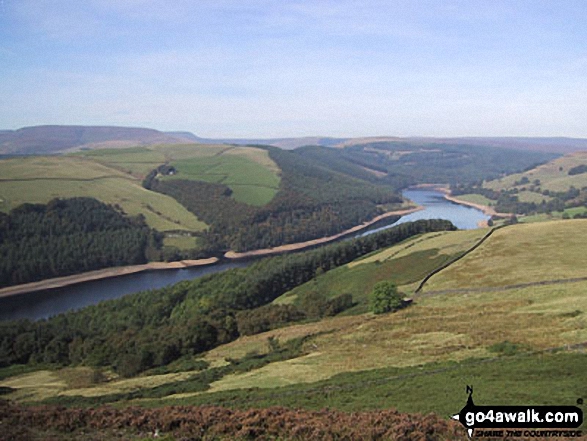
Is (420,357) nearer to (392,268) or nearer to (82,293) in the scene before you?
(392,268)

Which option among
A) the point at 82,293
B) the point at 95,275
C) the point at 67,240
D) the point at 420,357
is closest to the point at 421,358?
the point at 420,357

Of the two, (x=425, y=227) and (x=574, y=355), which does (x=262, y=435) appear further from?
(x=425, y=227)

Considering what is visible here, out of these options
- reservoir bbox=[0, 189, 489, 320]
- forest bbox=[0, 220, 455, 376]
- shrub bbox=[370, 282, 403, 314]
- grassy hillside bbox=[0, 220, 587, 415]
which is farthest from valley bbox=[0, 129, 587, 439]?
reservoir bbox=[0, 189, 489, 320]

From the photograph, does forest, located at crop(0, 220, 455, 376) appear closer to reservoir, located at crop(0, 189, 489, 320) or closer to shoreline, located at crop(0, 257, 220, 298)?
reservoir, located at crop(0, 189, 489, 320)

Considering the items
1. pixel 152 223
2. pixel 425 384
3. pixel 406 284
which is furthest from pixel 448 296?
pixel 152 223

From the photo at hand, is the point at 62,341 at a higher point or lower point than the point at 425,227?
lower

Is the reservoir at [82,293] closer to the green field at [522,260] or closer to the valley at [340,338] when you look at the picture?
the valley at [340,338]

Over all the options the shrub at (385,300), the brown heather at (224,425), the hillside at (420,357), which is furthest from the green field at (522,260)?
the brown heather at (224,425)
